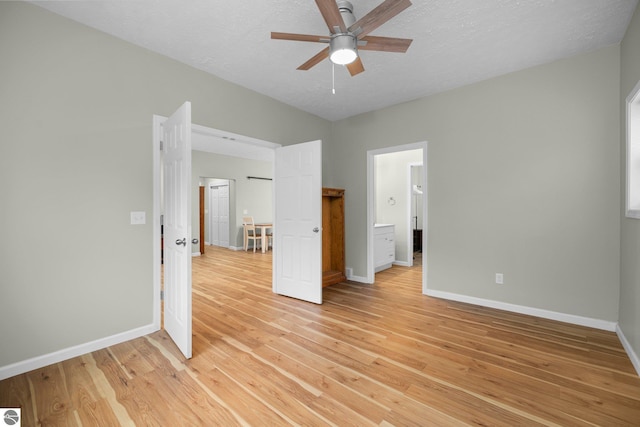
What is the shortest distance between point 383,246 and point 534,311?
2.52 meters

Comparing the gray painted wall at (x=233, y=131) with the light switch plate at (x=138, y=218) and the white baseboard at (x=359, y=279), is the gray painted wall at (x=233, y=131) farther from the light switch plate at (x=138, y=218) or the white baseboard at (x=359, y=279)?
the white baseboard at (x=359, y=279)

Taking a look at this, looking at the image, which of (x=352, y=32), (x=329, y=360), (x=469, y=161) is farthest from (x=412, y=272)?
(x=352, y=32)

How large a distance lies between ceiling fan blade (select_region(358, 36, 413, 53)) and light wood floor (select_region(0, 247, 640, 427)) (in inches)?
92.7

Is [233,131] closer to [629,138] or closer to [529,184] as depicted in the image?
[529,184]

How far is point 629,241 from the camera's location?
2348 millimetres

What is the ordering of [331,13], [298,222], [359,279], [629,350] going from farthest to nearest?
[359,279] < [298,222] < [629,350] < [331,13]

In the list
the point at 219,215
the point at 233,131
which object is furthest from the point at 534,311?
the point at 219,215

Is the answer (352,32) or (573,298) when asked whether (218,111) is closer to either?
(352,32)

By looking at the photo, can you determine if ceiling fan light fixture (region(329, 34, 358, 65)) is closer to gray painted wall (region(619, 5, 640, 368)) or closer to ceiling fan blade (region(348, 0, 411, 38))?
ceiling fan blade (region(348, 0, 411, 38))

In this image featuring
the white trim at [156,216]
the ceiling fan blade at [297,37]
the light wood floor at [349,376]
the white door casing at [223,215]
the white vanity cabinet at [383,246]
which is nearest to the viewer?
the light wood floor at [349,376]

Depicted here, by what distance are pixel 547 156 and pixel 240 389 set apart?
3.58 metres

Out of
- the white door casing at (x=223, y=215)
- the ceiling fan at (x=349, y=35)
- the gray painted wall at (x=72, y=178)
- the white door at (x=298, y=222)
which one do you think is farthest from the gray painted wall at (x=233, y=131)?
the white door casing at (x=223, y=215)

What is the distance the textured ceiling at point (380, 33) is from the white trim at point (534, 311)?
261 cm

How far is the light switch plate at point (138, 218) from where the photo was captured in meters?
2.60
